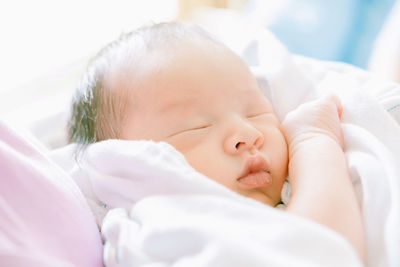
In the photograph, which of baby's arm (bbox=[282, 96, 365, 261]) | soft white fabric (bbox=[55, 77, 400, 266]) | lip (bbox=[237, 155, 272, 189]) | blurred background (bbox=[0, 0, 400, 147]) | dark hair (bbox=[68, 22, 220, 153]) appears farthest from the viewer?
blurred background (bbox=[0, 0, 400, 147])

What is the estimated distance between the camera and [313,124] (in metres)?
0.88

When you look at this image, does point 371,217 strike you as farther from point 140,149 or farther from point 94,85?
point 94,85

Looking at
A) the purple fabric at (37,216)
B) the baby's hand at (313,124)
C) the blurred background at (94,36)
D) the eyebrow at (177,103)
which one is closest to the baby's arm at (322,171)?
the baby's hand at (313,124)

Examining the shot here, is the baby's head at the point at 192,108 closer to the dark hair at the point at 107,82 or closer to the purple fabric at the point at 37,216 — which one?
the dark hair at the point at 107,82

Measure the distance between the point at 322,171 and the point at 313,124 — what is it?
0.52ft

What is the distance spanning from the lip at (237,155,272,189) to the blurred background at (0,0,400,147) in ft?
2.53

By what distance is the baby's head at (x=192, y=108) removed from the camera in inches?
30.9

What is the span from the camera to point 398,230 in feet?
2.09

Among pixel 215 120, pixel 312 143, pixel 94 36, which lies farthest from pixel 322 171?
pixel 94 36

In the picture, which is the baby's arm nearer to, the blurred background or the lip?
the lip

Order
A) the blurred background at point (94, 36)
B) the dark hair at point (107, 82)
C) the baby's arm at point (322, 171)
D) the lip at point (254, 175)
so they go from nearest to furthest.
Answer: the baby's arm at point (322, 171) → the lip at point (254, 175) → the dark hair at point (107, 82) → the blurred background at point (94, 36)

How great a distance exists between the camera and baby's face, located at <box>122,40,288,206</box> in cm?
78

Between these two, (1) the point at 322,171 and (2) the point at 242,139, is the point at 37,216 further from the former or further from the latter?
(1) the point at 322,171

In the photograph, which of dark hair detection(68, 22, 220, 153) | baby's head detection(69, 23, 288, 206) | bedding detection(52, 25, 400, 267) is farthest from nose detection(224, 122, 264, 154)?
dark hair detection(68, 22, 220, 153)
